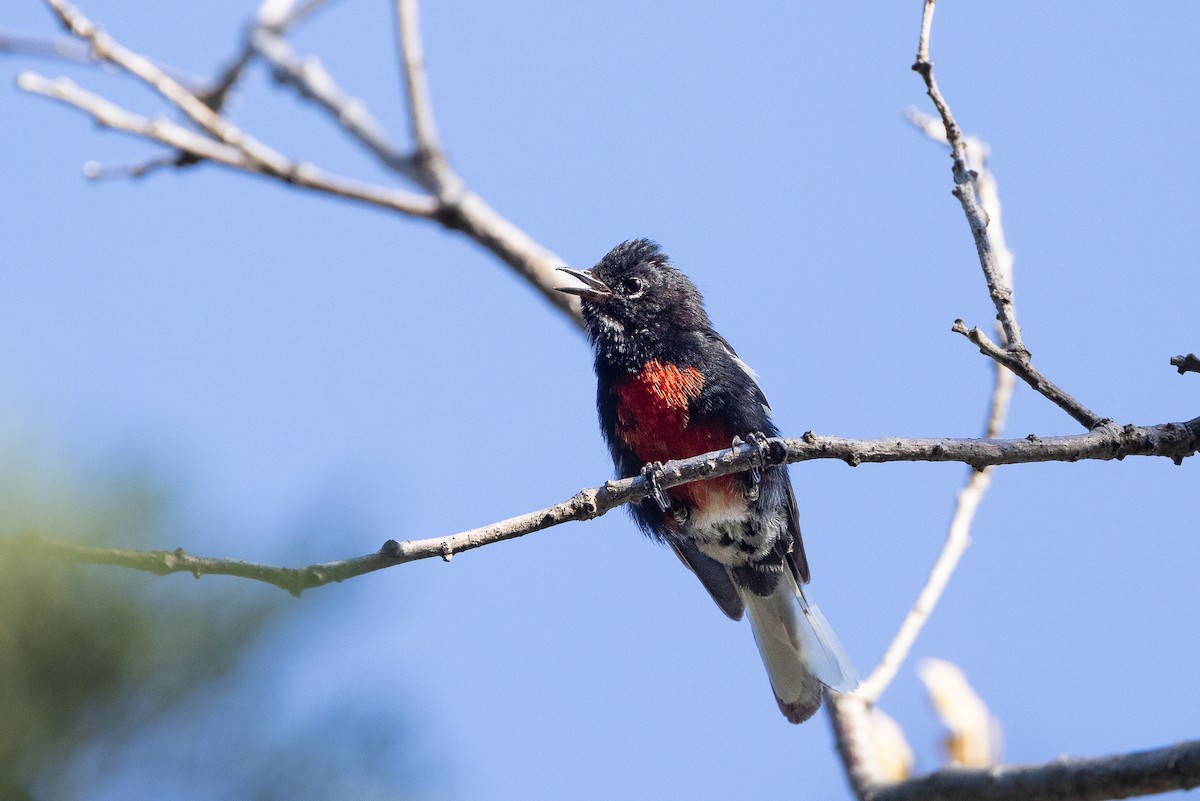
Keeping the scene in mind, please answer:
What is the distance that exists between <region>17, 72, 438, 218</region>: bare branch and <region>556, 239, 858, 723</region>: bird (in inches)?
49.5

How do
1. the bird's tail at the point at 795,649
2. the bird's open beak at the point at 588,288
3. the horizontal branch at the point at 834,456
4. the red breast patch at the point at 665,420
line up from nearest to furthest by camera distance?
1. the horizontal branch at the point at 834,456
2. the red breast patch at the point at 665,420
3. the bird's tail at the point at 795,649
4. the bird's open beak at the point at 588,288

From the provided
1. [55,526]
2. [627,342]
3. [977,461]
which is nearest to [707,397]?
[627,342]

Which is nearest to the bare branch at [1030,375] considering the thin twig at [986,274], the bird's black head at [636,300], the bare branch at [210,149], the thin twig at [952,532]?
the thin twig at [986,274]

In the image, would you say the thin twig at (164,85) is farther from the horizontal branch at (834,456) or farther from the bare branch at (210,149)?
the horizontal branch at (834,456)

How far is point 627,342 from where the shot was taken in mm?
5520

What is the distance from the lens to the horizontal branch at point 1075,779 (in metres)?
2.70

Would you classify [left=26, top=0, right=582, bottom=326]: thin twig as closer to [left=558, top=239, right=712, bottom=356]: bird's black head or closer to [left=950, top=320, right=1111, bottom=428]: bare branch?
[left=558, top=239, right=712, bottom=356]: bird's black head

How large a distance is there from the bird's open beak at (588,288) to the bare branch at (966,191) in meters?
2.20

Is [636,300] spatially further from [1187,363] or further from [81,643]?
[81,643]

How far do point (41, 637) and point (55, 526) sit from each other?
0.18 m

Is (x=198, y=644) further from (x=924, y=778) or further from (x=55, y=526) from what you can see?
(x=924, y=778)

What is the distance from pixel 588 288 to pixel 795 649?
2082 mm

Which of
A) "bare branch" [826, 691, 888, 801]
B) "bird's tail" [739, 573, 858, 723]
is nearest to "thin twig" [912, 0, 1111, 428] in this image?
"bare branch" [826, 691, 888, 801]

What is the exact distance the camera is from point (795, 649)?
5.75m
